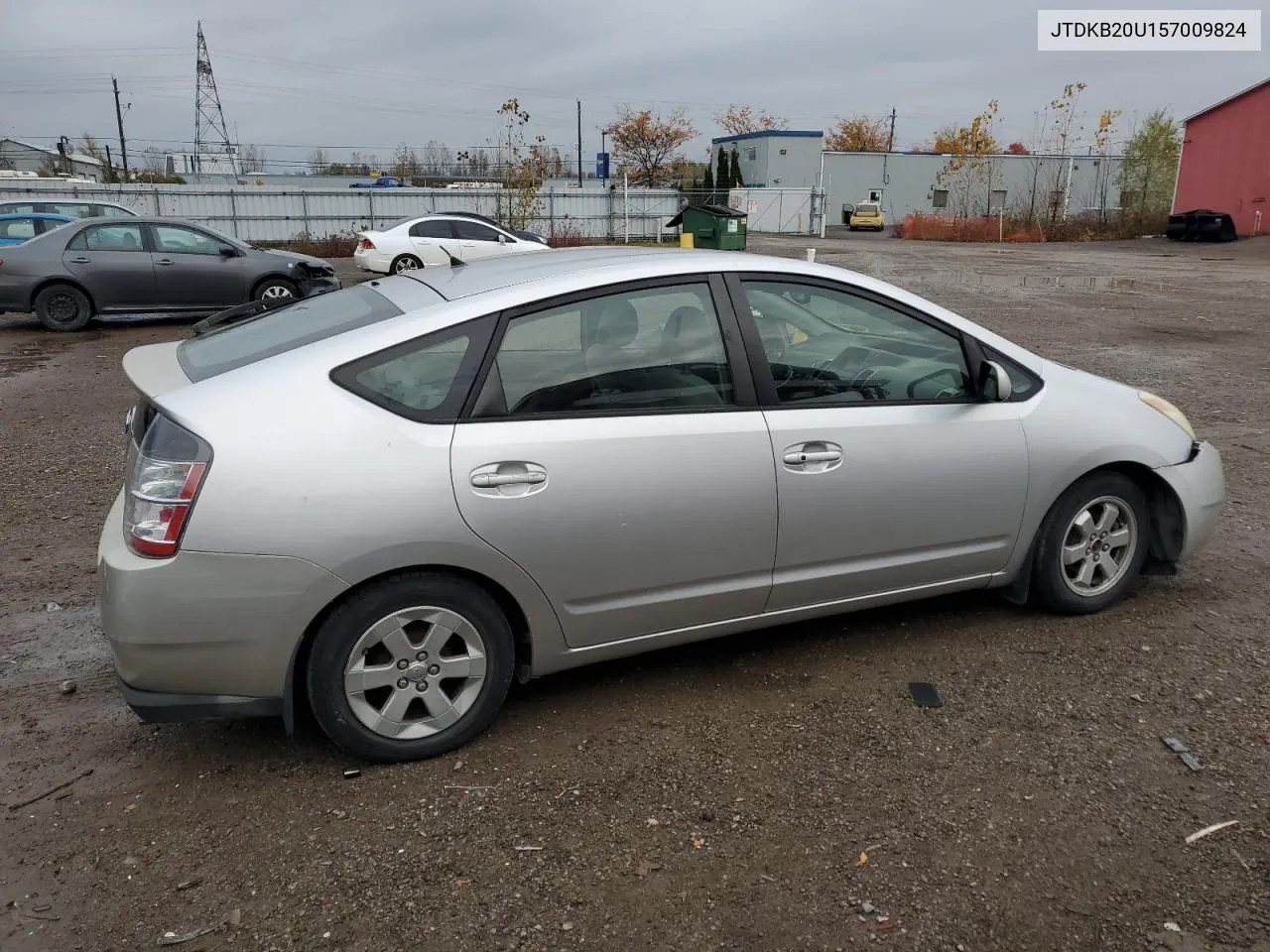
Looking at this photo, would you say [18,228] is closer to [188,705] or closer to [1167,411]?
[188,705]

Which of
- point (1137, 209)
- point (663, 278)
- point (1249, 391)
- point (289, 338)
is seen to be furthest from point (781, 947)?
point (1137, 209)

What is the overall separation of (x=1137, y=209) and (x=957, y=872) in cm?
5085

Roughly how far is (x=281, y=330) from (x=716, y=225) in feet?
82.5

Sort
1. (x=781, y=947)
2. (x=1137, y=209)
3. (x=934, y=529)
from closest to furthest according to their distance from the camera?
(x=781, y=947)
(x=934, y=529)
(x=1137, y=209)

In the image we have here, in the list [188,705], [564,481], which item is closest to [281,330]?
[564,481]

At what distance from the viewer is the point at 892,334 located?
3.92 metres

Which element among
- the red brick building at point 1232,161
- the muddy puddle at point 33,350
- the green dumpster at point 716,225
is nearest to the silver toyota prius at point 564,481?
the muddy puddle at point 33,350

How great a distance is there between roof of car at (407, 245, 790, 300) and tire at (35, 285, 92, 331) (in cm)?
1124

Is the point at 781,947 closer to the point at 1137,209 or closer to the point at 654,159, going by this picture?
the point at 1137,209

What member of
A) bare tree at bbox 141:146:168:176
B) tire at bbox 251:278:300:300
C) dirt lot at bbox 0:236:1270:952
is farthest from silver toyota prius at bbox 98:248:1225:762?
bare tree at bbox 141:146:168:176

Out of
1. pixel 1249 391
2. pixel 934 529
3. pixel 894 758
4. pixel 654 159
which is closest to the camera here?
pixel 894 758

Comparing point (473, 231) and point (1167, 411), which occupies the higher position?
point (473, 231)

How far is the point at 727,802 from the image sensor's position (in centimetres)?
297

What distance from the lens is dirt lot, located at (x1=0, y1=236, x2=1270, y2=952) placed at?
250cm
